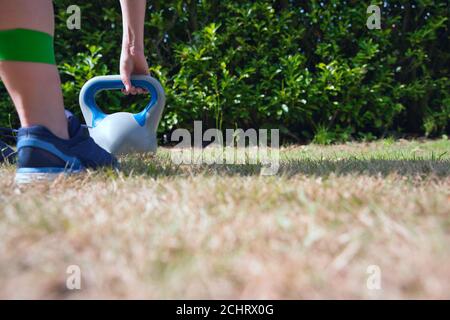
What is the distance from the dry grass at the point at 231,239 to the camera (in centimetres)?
65

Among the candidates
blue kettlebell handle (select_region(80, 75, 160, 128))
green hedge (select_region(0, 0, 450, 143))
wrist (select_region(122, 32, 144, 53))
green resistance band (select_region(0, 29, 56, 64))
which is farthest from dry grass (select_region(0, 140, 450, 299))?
green hedge (select_region(0, 0, 450, 143))

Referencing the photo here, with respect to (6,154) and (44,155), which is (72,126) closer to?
(44,155)

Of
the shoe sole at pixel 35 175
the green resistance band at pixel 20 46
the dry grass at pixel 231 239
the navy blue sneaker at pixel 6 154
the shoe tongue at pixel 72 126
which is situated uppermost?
the green resistance band at pixel 20 46

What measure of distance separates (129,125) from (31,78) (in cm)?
87

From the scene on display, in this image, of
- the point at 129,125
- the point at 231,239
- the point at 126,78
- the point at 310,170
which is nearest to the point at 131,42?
the point at 126,78

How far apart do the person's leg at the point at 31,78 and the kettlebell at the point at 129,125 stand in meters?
0.74

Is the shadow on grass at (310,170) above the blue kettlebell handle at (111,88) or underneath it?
underneath

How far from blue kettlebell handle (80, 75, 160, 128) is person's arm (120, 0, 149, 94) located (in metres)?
0.08

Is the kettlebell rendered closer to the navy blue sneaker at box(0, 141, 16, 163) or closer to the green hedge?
the navy blue sneaker at box(0, 141, 16, 163)

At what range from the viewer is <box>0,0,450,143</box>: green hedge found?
11.3 feet

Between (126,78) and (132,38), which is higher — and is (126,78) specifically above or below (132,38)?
below

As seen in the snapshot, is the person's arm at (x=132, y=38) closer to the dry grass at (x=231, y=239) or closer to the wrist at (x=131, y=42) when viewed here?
the wrist at (x=131, y=42)

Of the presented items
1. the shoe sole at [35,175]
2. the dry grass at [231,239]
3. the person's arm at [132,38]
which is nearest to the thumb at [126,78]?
the person's arm at [132,38]

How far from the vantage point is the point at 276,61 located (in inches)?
144
